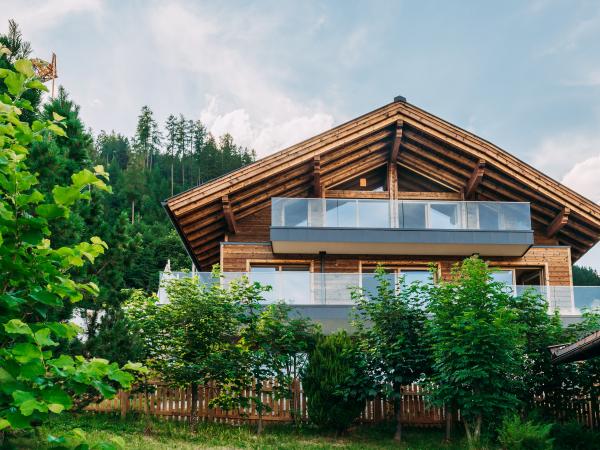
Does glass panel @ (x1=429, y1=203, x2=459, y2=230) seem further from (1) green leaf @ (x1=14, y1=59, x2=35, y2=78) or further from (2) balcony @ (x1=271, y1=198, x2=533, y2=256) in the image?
(1) green leaf @ (x1=14, y1=59, x2=35, y2=78)

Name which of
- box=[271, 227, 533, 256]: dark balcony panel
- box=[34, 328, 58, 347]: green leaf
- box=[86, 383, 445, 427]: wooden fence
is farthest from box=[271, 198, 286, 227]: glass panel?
box=[34, 328, 58, 347]: green leaf

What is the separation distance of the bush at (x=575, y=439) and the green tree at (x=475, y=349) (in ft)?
4.05

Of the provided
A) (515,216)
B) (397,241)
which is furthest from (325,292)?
(515,216)

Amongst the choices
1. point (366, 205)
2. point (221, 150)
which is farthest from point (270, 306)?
point (221, 150)

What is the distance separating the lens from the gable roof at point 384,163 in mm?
21141

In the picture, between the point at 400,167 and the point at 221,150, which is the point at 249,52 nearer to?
the point at 400,167

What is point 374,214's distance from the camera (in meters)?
21.0

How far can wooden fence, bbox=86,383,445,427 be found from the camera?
16.6 m

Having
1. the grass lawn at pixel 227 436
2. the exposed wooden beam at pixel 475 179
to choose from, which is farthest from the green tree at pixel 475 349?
the exposed wooden beam at pixel 475 179

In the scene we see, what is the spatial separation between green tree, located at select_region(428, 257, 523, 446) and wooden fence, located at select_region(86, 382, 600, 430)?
247 cm

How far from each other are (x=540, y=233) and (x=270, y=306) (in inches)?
425

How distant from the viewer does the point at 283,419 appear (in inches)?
670

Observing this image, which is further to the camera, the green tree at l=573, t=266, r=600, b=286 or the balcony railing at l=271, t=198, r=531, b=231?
the green tree at l=573, t=266, r=600, b=286

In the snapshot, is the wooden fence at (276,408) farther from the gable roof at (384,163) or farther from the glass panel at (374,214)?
the gable roof at (384,163)
